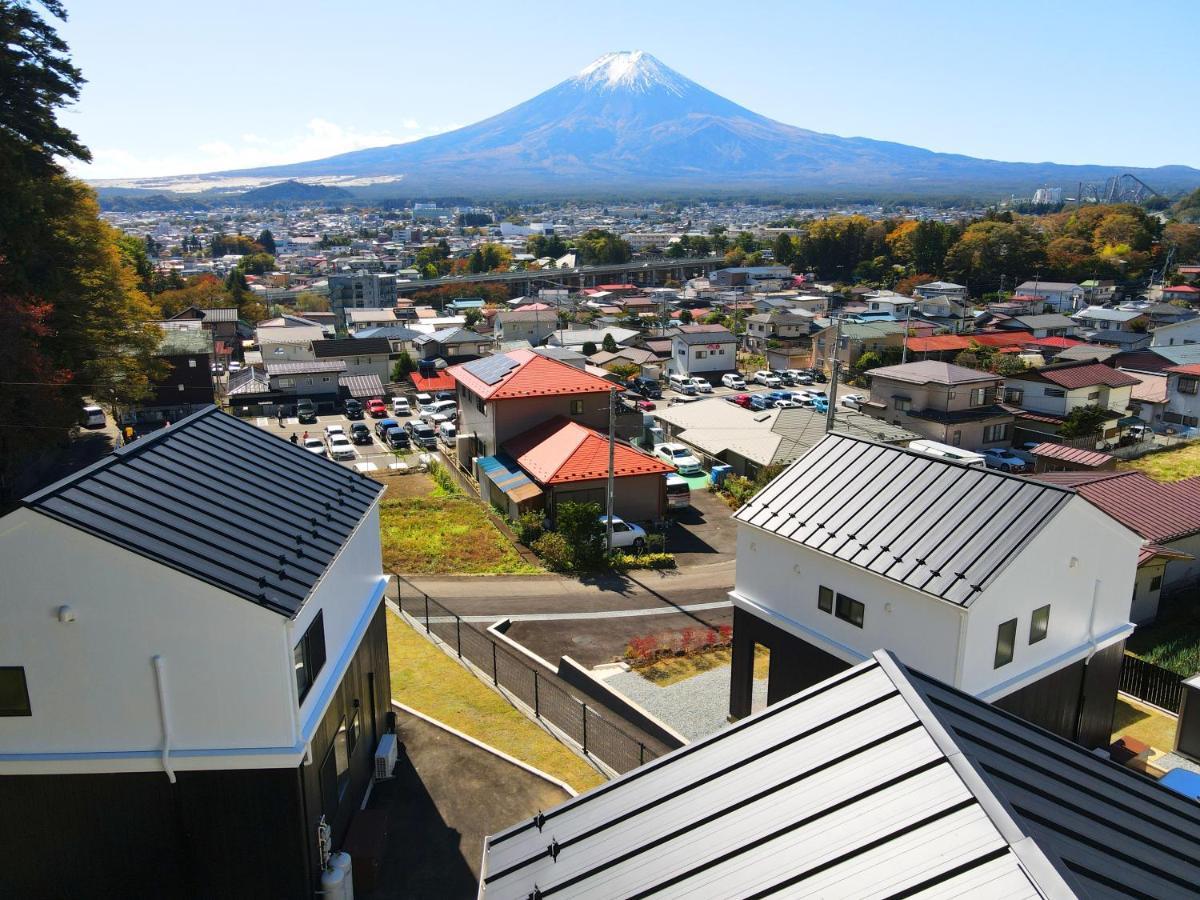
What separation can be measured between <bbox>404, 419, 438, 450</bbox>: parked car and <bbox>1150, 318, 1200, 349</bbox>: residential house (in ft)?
160

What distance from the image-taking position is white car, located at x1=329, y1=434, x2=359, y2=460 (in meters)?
39.2

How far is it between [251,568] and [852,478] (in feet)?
32.3

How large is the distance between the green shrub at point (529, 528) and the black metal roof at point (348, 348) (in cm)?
3316

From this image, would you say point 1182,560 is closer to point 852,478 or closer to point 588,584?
point 852,478

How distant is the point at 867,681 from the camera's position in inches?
268

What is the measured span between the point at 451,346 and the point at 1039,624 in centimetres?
5276

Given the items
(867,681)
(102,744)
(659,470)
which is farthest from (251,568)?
(659,470)

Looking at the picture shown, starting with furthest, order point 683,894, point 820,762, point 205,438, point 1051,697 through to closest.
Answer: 1. point 1051,697
2. point 205,438
3. point 820,762
4. point 683,894

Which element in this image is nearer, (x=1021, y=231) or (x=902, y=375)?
(x=902, y=375)

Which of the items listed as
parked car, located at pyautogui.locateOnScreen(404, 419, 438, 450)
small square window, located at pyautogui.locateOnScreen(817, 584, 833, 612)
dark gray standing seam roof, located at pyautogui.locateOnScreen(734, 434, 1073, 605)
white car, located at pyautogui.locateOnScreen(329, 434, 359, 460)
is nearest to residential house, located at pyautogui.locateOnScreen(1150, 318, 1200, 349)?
parked car, located at pyautogui.locateOnScreen(404, 419, 438, 450)

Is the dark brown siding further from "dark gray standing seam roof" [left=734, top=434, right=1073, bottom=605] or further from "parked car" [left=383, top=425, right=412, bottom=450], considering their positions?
"parked car" [left=383, top=425, right=412, bottom=450]

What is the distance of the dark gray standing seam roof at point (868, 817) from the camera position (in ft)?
16.5

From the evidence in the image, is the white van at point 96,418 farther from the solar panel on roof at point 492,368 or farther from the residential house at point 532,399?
the residential house at point 532,399

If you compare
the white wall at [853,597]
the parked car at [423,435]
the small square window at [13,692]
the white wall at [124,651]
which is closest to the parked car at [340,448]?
the parked car at [423,435]
